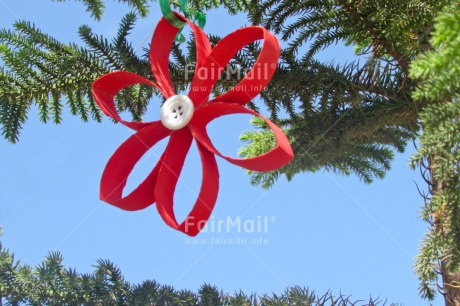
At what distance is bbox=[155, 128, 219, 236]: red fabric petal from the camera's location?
2.69 m

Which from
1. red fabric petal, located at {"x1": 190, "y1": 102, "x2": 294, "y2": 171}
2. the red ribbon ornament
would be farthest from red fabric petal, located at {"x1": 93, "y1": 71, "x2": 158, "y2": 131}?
red fabric petal, located at {"x1": 190, "y1": 102, "x2": 294, "y2": 171}

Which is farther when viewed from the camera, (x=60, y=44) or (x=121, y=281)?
(x=60, y=44)

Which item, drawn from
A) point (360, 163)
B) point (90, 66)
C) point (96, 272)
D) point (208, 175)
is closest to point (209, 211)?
point (208, 175)

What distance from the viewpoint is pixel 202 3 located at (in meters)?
3.91

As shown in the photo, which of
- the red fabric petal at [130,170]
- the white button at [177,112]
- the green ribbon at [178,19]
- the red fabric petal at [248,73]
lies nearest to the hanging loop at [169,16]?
the green ribbon at [178,19]

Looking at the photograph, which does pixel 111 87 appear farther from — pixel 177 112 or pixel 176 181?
pixel 176 181

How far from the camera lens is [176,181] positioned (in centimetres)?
292

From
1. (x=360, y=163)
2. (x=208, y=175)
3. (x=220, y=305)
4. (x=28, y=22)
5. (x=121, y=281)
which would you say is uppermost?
(x=28, y=22)

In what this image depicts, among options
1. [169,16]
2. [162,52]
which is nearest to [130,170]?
[162,52]

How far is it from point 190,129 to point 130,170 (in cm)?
41

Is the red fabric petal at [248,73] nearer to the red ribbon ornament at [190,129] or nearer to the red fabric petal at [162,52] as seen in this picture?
the red ribbon ornament at [190,129]

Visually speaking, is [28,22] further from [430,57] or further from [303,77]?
[430,57]

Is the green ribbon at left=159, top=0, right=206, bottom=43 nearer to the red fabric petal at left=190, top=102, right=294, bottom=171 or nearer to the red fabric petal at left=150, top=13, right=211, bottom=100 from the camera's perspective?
the red fabric petal at left=150, top=13, right=211, bottom=100

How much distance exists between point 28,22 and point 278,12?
4.81ft
